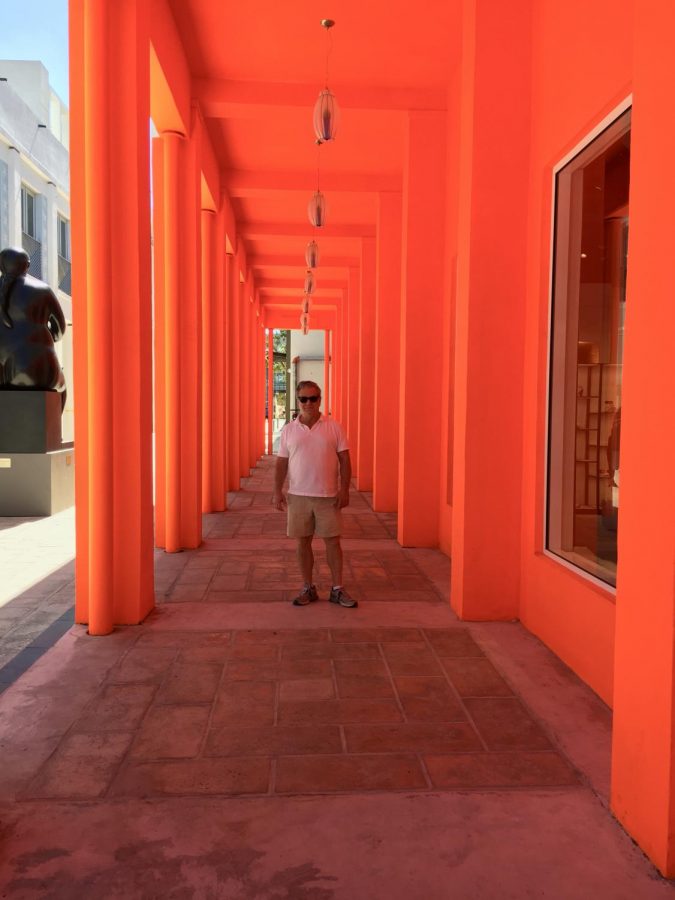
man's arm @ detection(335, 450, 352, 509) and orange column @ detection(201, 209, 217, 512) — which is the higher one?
orange column @ detection(201, 209, 217, 512)

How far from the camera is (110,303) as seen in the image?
15.0ft

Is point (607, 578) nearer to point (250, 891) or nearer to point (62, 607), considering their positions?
point (250, 891)

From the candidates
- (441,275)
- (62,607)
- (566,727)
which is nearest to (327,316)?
(441,275)

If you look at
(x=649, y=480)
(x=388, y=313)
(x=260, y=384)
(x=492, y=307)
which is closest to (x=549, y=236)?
(x=492, y=307)

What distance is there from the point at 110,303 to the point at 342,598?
2570mm

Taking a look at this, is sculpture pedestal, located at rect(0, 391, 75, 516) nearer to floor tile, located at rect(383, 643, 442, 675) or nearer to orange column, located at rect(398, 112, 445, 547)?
orange column, located at rect(398, 112, 445, 547)

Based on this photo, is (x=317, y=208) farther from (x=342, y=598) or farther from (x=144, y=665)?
(x=144, y=665)

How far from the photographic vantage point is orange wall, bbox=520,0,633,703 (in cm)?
362

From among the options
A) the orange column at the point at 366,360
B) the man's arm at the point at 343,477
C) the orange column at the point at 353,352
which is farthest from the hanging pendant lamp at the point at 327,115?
the orange column at the point at 353,352

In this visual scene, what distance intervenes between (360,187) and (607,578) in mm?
6989

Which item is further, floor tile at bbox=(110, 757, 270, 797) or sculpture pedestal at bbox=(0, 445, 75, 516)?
sculpture pedestal at bbox=(0, 445, 75, 516)

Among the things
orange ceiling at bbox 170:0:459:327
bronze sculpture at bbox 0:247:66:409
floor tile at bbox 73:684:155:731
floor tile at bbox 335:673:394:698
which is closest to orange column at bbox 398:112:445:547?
orange ceiling at bbox 170:0:459:327

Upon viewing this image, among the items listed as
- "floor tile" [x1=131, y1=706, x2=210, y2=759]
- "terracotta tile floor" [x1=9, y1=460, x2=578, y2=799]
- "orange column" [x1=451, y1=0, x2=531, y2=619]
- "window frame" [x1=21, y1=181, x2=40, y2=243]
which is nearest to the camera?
"terracotta tile floor" [x1=9, y1=460, x2=578, y2=799]

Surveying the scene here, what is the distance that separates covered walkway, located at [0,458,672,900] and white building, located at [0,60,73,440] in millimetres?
13539
